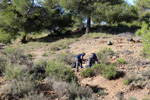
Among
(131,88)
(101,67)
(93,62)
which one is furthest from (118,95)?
(93,62)

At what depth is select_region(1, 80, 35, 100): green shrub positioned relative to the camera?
4.42 meters

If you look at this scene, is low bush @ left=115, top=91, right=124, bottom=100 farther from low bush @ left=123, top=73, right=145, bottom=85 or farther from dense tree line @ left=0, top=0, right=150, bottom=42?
dense tree line @ left=0, top=0, right=150, bottom=42

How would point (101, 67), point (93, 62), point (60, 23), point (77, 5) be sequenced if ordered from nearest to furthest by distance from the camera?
point (101, 67) < point (93, 62) < point (77, 5) < point (60, 23)

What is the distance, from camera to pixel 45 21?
652 inches

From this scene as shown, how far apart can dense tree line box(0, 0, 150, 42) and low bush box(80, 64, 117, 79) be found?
8.30 metres

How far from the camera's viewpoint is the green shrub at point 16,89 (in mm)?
4422

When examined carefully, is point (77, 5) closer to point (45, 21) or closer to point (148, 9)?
point (45, 21)

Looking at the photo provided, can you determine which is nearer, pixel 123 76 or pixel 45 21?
pixel 123 76

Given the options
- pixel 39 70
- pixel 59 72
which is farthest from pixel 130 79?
pixel 39 70

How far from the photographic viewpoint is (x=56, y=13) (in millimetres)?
17781

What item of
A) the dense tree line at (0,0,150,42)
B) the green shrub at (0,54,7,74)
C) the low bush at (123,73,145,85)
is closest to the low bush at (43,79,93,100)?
the low bush at (123,73,145,85)

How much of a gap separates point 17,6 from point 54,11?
3.99 m

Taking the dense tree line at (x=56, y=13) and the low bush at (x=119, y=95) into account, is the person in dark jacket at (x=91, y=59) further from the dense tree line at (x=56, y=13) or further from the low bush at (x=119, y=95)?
the dense tree line at (x=56, y=13)

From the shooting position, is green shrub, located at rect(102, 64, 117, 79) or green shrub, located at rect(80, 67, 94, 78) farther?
green shrub, located at rect(80, 67, 94, 78)
